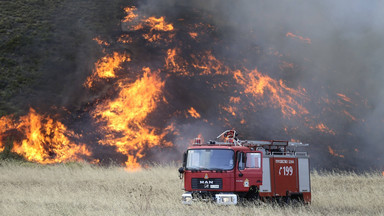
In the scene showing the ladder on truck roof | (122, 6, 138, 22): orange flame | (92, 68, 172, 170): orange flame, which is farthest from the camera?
(122, 6, 138, 22): orange flame

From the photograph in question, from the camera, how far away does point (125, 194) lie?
19.4m

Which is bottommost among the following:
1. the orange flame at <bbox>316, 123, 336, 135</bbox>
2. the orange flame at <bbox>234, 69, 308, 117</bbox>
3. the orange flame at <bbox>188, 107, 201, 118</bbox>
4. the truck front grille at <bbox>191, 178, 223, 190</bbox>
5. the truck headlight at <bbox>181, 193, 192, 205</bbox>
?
the truck headlight at <bbox>181, 193, 192, 205</bbox>

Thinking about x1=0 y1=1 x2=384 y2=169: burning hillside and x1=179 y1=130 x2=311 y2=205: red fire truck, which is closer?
x1=179 y1=130 x2=311 y2=205: red fire truck

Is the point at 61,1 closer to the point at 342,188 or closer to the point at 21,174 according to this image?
the point at 21,174

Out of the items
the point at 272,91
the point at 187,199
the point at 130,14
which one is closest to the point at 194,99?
the point at 272,91

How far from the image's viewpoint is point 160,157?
29844mm

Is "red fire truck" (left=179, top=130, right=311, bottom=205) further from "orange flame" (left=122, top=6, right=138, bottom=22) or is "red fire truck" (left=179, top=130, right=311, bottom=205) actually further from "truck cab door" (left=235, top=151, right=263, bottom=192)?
"orange flame" (left=122, top=6, right=138, bottom=22)

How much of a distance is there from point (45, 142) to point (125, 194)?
42.4 ft

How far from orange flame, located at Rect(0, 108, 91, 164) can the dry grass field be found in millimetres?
2873

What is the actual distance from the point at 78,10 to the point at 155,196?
3015 centimetres

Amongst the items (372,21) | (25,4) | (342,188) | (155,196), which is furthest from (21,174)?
(372,21)

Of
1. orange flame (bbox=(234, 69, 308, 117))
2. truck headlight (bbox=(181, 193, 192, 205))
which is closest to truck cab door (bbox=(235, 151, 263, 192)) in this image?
truck headlight (bbox=(181, 193, 192, 205))

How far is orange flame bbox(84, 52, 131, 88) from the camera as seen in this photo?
34875mm

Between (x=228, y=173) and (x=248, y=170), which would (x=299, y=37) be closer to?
(x=248, y=170)
